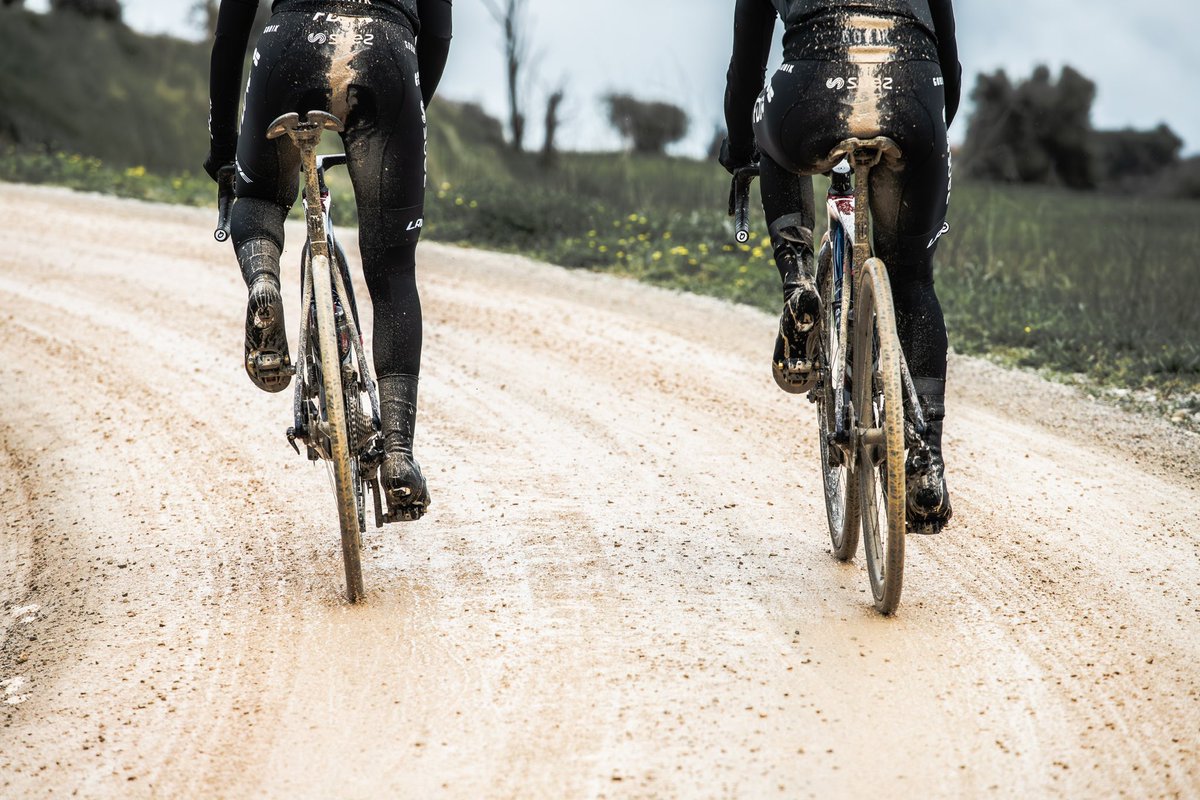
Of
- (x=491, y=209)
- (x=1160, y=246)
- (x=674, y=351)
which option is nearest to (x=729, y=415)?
(x=674, y=351)

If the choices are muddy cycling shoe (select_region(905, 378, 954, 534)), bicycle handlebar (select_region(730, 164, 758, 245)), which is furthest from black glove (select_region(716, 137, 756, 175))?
muddy cycling shoe (select_region(905, 378, 954, 534))

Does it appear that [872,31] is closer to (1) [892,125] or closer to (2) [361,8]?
(1) [892,125]

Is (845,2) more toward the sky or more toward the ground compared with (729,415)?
more toward the sky

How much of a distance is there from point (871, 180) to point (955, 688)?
148 cm

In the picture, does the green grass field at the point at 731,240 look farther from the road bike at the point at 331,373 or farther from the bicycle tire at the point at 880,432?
the road bike at the point at 331,373

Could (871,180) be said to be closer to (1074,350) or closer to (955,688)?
(955,688)

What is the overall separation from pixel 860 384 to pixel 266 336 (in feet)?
6.00

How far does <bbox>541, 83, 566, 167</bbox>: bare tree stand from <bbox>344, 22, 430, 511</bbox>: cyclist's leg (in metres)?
17.9

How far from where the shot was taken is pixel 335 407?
355cm

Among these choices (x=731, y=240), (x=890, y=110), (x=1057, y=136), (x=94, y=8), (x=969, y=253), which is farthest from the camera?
(x=1057, y=136)

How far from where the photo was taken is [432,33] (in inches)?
160

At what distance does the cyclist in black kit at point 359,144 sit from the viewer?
3.67 m

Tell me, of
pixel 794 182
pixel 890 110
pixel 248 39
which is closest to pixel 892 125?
pixel 890 110

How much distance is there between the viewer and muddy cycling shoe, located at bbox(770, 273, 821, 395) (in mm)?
Result: 3900
